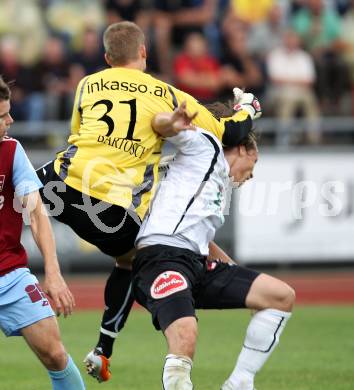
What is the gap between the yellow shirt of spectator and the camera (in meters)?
17.3

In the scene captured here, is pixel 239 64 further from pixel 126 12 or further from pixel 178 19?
pixel 126 12

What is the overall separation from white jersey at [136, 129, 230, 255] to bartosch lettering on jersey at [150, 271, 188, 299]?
268mm

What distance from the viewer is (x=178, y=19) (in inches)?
669

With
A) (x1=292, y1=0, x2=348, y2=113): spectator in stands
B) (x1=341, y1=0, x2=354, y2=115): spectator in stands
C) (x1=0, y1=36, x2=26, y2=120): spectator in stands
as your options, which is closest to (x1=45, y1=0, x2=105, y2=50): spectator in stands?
(x1=0, y1=36, x2=26, y2=120): spectator in stands

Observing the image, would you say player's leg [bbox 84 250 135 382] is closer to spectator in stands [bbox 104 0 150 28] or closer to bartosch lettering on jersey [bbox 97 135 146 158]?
bartosch lettering on jersey [bbox 97 135 146 158]

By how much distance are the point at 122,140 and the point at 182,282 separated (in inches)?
47.7

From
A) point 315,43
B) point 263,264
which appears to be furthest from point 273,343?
point 315,43

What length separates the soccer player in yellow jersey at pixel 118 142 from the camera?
22.5ft

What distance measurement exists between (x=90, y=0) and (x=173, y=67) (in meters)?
1.79

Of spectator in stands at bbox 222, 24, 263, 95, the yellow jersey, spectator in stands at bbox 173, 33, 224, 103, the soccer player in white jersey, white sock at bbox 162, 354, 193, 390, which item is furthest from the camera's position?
spectator in stands at bbox 222, 24, 263, 95

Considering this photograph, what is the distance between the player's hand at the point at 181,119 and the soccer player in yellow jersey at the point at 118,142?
36cm

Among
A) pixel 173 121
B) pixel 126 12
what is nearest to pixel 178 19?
pixel 126 12

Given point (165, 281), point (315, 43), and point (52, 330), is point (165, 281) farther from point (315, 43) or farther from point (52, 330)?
point (315, 43)

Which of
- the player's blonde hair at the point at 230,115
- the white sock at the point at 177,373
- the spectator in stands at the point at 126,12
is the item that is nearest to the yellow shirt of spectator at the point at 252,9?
the spectator in stands at the point at 126,12
